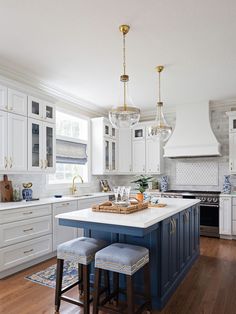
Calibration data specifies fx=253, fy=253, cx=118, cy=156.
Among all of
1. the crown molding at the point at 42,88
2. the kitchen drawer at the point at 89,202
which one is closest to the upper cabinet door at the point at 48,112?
the crown molding at the point at 42,88

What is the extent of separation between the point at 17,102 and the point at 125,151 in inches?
126

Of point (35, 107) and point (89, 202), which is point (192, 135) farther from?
point (35, 107)

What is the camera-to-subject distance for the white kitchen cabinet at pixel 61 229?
389cm

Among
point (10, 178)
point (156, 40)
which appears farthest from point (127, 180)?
point (156, 40)

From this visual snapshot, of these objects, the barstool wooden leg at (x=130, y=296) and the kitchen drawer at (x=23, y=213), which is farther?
the kitchen drawer at (x=23, y=213)

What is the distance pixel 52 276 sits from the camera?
10.5ft

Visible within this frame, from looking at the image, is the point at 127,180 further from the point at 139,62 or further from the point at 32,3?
the point at 32,3

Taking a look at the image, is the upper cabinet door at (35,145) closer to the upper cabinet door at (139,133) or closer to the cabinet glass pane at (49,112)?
the cabinet glass pane at (49,112)

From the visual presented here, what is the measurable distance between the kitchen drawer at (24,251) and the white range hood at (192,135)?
3.22 metres

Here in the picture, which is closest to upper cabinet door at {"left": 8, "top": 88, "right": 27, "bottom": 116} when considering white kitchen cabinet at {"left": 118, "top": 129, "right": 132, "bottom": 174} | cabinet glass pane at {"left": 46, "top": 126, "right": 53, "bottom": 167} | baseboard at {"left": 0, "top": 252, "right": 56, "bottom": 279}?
cabinet glass pane at {"left": 46, "top": 126, "right": 53, "bottom": 167}

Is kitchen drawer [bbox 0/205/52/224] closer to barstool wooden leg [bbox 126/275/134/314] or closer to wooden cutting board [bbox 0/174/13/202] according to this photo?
wooden cutting board [bbox 0/174/13/202]

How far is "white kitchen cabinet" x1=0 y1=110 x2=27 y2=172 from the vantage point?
135 inches

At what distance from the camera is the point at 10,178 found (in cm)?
389

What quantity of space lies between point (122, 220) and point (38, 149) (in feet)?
7.67
